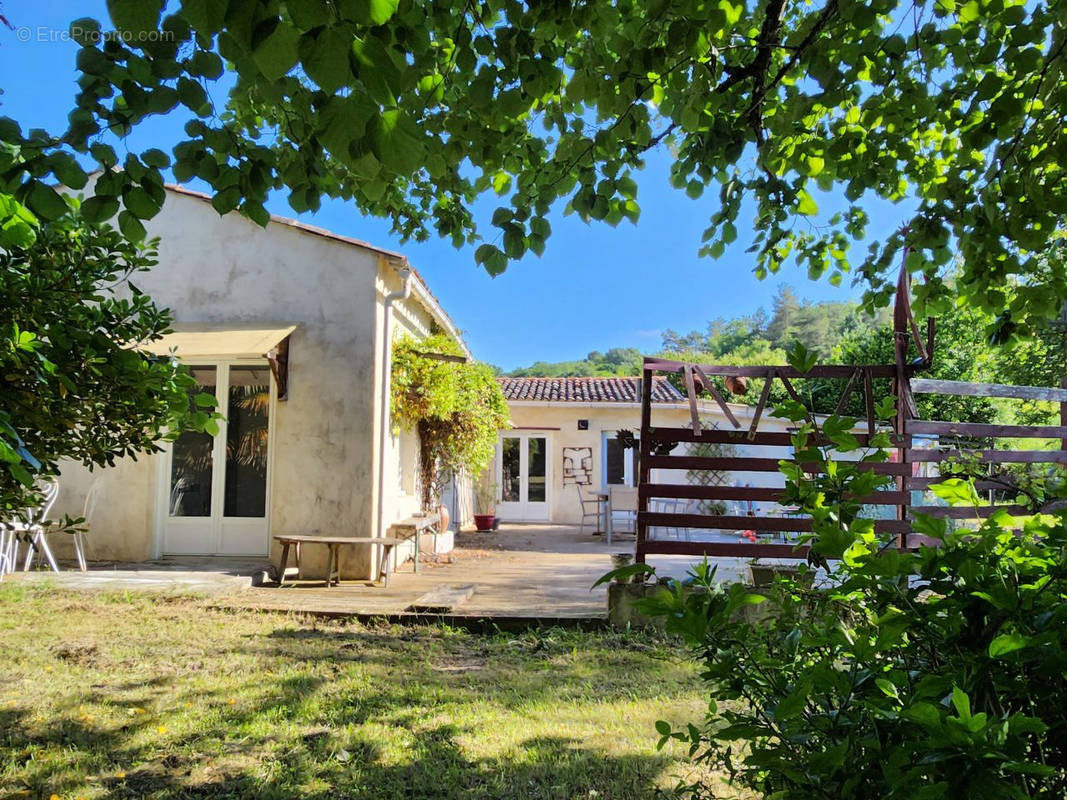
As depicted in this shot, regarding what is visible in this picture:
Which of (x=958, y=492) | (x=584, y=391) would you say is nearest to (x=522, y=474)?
(x=584, y=391)

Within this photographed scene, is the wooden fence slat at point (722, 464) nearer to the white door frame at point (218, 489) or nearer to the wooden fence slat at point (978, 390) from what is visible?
the wooden fence slat at point (978, 390)

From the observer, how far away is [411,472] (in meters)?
11.9

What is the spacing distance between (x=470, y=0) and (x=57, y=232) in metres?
2.10

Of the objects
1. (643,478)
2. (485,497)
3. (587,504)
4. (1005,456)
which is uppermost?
(1005,456)

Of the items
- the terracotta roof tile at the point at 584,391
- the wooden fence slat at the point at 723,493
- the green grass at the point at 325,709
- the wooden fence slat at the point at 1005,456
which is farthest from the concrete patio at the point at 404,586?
the terracotta roof tile at the point at 584,391

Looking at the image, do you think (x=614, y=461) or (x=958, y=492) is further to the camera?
(x=614, y=461)

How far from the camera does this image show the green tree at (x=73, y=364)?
2566 millimetres

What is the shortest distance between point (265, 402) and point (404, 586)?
3536mm

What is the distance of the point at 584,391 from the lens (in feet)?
68.7

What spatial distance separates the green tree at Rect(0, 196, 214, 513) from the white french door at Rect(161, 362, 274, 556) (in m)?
6.48

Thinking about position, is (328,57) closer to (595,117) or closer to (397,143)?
(397,143)

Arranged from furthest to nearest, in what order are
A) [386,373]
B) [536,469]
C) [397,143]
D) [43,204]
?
[536,469]
[386,373]
[43,204]
[397,143]

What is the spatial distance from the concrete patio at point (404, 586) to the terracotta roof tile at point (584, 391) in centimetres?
899

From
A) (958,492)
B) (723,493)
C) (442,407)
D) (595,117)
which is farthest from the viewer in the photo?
(442,407)
